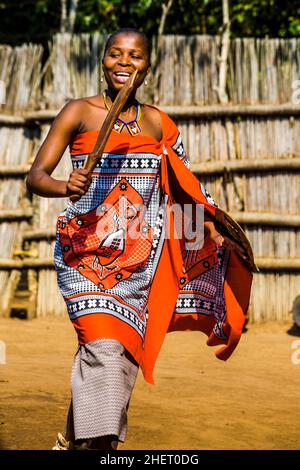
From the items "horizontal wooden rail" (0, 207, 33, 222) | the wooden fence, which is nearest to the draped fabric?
the wooden fence

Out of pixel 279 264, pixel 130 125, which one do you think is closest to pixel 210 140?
pixel 279 264

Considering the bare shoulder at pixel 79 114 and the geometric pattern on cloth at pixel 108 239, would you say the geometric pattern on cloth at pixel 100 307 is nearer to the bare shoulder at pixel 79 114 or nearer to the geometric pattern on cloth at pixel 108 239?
the geometric pattern on cloth at pixel 108 239

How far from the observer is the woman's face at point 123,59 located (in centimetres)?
386

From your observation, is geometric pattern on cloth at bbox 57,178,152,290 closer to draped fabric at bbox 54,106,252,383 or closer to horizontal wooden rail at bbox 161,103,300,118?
draped fabric at bbox 54,106,252,383

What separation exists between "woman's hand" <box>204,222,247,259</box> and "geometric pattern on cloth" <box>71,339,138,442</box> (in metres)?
0.80

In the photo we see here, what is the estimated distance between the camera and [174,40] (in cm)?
936

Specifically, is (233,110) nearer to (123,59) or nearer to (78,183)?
(123,59)

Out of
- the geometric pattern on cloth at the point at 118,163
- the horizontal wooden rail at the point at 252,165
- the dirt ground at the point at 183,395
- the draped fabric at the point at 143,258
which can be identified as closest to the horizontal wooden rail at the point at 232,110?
the horizontal wooden rail at the point at 252,165

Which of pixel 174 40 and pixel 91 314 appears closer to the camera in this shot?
pixel 91 314

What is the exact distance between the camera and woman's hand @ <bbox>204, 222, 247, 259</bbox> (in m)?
4.16

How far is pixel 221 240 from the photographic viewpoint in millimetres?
4223

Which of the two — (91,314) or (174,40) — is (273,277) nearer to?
(174,40)

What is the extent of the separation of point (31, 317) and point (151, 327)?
5.64 meters
